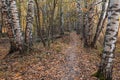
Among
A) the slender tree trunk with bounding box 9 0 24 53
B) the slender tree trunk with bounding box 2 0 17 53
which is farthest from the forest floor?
the slender tree trunk with bounding box 2 0 17 53

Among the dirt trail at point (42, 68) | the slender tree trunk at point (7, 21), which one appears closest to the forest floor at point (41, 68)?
the dirt trail at point (42, 68)

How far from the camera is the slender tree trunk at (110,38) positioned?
7810 mm

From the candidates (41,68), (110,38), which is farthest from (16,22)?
(110,38)

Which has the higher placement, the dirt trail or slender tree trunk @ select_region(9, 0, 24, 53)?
slender tree trunk @ select_region(9, 0, 24, 53)

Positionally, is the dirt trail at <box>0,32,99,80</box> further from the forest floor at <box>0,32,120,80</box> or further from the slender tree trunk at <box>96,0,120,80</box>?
the slender tree trunk at <box>96,0,120,80</box>

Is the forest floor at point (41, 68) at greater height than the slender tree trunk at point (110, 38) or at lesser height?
lesser

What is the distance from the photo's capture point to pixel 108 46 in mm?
8094

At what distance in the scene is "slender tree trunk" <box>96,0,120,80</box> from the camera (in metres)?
7.81

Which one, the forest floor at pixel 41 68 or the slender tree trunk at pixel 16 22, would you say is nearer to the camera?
the forest floor at pixel 41 68

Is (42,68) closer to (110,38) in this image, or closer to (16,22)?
(16,22)

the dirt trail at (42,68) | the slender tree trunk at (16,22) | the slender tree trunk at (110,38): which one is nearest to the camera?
the slender tree trunk at (110,38)

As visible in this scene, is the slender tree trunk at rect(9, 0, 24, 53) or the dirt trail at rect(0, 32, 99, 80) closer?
the dirt trail at rect(0, 32, 99, 80)

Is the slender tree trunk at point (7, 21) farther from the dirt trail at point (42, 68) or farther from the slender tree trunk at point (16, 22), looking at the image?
the dirt trail at point (42, 68)

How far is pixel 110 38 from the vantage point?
8.02 meters
